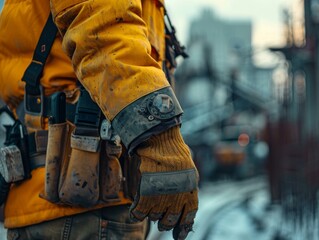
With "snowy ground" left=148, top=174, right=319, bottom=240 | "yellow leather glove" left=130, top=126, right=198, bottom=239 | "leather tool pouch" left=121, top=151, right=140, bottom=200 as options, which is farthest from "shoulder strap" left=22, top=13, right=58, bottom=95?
"snowy ground" left=148, top=174, right=319, bottom=240

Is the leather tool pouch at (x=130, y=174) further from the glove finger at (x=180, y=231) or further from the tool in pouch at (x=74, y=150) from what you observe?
the glove finger at (x=180, y=231)

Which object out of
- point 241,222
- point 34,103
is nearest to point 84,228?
point 34,103

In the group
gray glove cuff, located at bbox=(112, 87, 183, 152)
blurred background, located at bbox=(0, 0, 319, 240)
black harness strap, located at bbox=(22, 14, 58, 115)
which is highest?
black harness strap, located at bbox=(22, 14, 58, 115)

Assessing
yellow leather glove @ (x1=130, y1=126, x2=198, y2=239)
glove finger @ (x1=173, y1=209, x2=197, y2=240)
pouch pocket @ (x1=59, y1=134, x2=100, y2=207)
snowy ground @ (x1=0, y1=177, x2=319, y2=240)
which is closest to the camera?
yellow leather glove @ (x1=130, y1=126, x2=198, y2=239)

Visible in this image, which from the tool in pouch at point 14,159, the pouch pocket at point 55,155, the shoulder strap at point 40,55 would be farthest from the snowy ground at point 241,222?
the shoulder strap at point 40,55

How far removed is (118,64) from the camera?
2176 mm

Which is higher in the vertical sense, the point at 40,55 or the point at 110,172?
the point at 40,55

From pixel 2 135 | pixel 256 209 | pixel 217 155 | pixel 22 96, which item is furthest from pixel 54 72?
pixel 217 155

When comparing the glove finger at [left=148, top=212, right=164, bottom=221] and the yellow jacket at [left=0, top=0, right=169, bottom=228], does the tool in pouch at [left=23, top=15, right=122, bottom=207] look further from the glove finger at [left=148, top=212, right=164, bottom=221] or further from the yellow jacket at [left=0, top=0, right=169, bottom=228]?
the glove finger at [left=148, top=212, right=164, bottom=221]

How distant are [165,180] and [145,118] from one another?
8.1 inches

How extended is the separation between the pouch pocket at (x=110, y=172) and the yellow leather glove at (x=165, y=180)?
24cm

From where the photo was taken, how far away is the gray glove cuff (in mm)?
2160

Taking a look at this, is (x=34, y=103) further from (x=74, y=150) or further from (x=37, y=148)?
(x=74, y=150)

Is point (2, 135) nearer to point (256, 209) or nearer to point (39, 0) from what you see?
point (39, 0)
